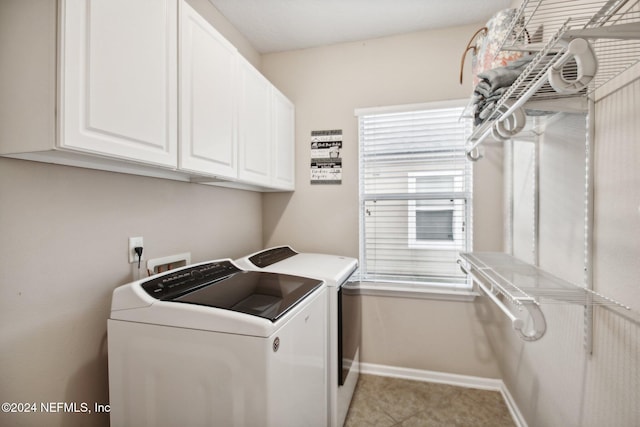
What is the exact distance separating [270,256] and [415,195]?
3.92 ft

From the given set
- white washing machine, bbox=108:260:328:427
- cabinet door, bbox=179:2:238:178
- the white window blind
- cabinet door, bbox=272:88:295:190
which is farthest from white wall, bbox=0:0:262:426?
the white window blind

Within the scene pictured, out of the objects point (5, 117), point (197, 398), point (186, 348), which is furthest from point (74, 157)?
point (197, 398)

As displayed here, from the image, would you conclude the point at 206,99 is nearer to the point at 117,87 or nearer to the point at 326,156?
the point at 117,87

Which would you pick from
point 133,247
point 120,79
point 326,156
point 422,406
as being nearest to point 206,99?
point 120,79

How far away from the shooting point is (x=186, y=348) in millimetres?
1027

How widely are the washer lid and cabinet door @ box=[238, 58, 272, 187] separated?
1.88ft

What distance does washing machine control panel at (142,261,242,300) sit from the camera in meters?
1.16

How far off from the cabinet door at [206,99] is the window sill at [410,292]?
122cm

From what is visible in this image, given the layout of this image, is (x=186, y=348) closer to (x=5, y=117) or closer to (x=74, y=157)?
(x=74, y=157)

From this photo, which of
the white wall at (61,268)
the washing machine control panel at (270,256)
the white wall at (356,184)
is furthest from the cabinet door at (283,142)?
the white wall at (61,268)

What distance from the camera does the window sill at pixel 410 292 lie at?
2150 millimetres

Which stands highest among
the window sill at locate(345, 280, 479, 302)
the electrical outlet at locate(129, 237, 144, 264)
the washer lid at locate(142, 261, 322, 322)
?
the electrical outlet at locate(129, 237, 144, 264)

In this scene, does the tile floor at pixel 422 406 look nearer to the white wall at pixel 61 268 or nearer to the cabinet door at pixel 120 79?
the white wall at pixel 61 268

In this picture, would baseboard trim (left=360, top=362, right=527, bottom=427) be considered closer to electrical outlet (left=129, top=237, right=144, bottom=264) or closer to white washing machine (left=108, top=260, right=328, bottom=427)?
white washing machine (left=108, top=260, right=328, bottom=427)
